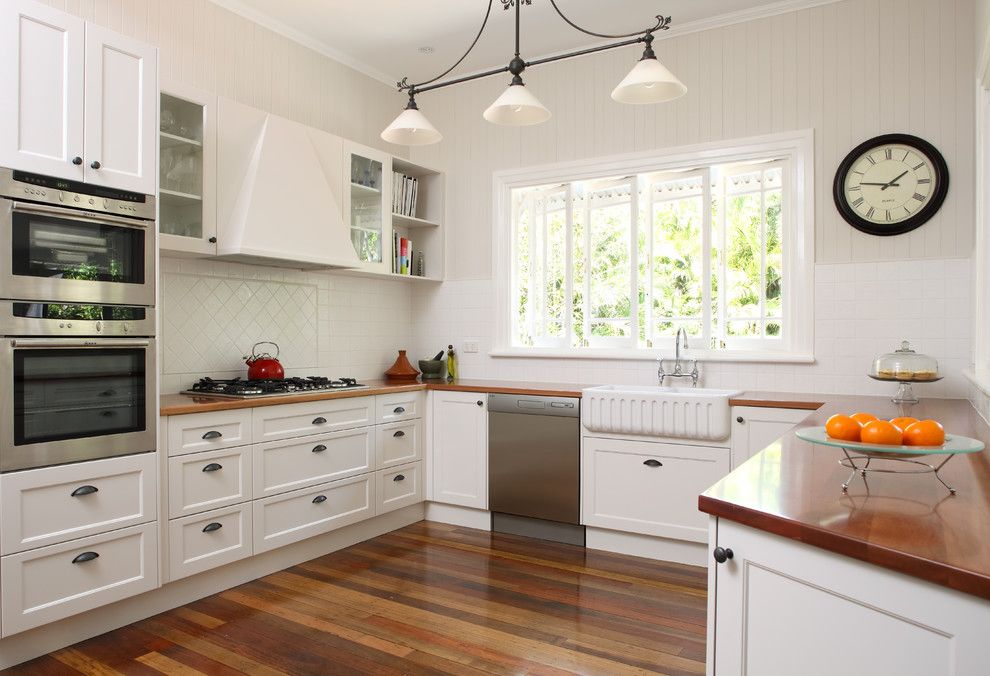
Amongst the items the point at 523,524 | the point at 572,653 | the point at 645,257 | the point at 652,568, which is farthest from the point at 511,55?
the point at 572,653

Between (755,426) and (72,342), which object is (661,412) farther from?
(72,342)

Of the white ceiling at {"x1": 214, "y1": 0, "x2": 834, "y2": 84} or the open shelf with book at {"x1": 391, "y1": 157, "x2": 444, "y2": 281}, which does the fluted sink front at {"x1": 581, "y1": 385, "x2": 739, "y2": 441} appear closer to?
the open shelf with book at {"x1": 391, "y1": 157, "x2": 444, "y2": 281}

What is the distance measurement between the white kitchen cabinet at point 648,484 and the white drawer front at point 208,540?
185 cm

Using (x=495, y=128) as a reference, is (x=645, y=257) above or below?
below

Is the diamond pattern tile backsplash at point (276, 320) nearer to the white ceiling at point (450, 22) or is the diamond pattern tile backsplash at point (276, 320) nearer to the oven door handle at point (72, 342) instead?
the oven door handle at point (72, 342)

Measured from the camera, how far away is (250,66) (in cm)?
403

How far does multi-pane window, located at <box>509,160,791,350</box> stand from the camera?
158 inches

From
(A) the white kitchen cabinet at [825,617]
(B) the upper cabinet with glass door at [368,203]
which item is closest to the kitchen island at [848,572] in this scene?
(A) the white kitchen cabinet at [825,617]

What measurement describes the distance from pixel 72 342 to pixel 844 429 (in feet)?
8.56

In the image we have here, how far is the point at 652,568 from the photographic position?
358 centimetres

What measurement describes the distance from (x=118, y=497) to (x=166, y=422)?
36cm

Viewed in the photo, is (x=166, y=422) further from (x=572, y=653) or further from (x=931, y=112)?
(x=931, y=112)

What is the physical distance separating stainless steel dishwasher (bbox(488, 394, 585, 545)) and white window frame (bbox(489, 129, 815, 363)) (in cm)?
60

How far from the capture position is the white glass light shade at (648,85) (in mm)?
2537
